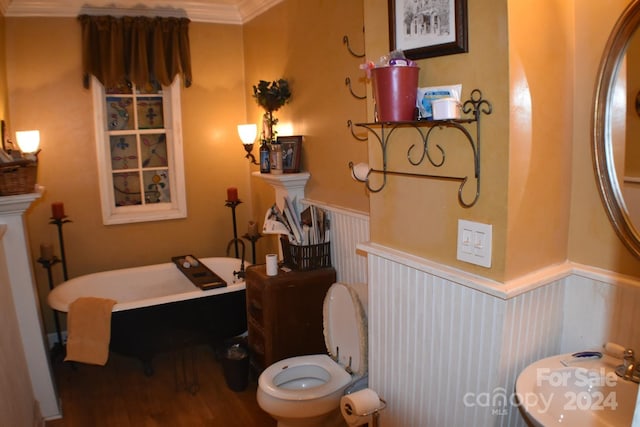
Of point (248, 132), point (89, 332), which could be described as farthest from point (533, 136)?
point (89, 332)

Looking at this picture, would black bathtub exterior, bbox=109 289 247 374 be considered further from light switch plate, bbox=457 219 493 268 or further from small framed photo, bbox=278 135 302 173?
light switch plate, bbox=457 219 493 268

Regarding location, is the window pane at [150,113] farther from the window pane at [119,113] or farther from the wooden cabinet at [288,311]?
the wooden cabinet at [288,311]

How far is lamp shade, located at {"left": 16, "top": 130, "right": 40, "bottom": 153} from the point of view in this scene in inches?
128

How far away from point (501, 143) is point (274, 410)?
1.56 m

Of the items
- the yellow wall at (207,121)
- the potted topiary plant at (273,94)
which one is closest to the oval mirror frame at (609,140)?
the yellow wall at (207,121)

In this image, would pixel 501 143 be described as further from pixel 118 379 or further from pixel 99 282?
pixel 99 282

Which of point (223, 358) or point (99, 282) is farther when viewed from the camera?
point (99, 282)

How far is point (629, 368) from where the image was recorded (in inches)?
54.4

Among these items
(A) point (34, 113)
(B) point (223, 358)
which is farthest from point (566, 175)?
(A) point (34, 113)

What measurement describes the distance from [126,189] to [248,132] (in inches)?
48.5

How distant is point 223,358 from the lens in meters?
3.09

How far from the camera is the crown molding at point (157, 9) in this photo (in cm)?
349

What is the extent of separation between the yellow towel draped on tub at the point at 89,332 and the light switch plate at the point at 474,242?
2.24 metres

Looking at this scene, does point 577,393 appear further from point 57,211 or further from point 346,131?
point 57,211
